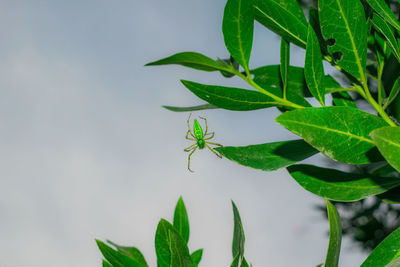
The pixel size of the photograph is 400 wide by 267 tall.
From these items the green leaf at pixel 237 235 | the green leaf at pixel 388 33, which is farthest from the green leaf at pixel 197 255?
the green leaf at pixel 388 33

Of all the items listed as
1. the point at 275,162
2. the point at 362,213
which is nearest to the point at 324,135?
the point at 275,162

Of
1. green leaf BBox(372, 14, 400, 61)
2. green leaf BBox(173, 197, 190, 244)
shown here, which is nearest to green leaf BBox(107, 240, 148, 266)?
green leaf BBox(173, 197, 190, 244)

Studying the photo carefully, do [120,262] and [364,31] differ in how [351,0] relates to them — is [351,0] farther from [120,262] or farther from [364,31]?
[120,262]

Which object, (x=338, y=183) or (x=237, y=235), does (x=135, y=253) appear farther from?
(x=338, y=183)

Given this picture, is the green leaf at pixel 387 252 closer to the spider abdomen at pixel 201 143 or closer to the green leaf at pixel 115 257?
the green leaf at pixel 115 257

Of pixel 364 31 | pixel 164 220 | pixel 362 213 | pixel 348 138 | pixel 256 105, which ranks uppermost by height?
pixel 364 31

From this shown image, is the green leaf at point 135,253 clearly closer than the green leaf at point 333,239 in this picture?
No
